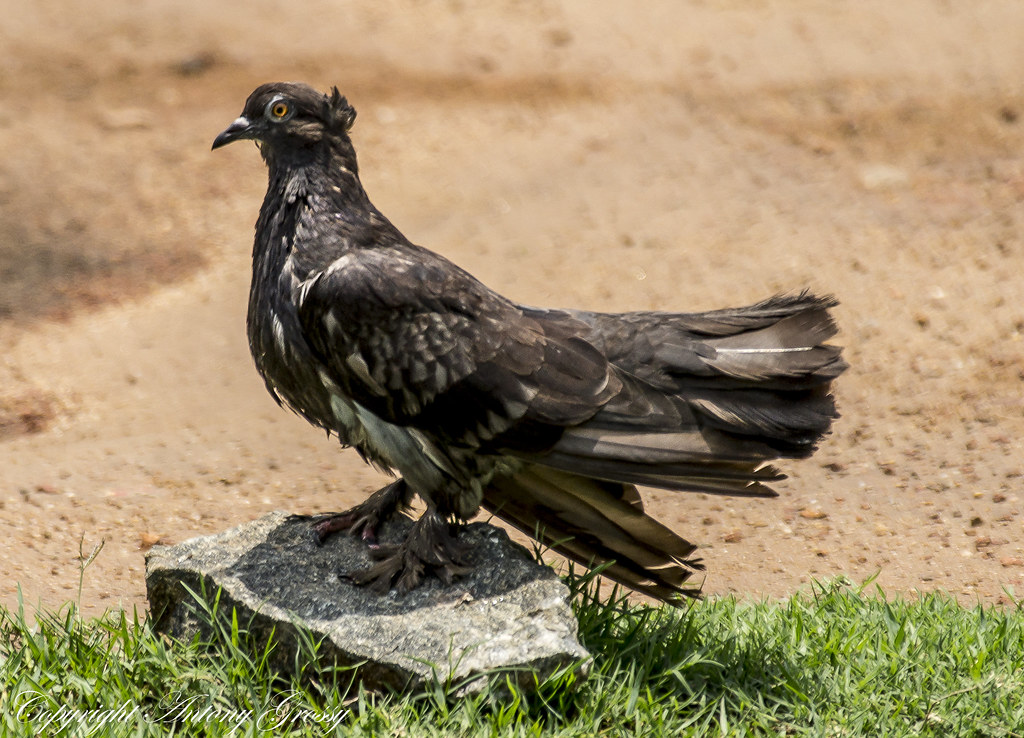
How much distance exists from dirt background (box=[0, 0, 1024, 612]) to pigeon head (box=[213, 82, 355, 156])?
190 centimetres

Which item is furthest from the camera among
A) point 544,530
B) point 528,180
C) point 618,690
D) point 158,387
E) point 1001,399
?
point 528,180

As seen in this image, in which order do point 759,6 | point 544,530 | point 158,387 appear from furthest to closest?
point 759,6 < point 158,387 < point 544,530

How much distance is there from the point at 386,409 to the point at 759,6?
8083mm

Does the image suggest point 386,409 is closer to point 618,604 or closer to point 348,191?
point 348,191

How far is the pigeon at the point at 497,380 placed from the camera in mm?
3938

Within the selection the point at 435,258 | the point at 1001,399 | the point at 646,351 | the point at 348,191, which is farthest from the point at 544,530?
the point at 1001,399

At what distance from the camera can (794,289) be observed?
7590mm

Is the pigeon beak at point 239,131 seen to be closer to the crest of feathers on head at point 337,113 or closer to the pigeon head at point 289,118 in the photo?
the pigeon head at point 289,118

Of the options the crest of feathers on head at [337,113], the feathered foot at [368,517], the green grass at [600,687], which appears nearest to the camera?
the green grass at [600,687]

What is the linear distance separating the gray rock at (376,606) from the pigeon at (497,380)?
11cm

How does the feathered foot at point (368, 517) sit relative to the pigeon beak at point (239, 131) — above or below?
below

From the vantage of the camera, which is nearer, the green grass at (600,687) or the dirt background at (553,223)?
the green grass at (600,687)

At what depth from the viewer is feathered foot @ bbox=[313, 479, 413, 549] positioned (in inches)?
176

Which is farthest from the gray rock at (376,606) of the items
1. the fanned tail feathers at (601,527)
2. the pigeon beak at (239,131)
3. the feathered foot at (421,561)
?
the pigeon beak at (239,131)
